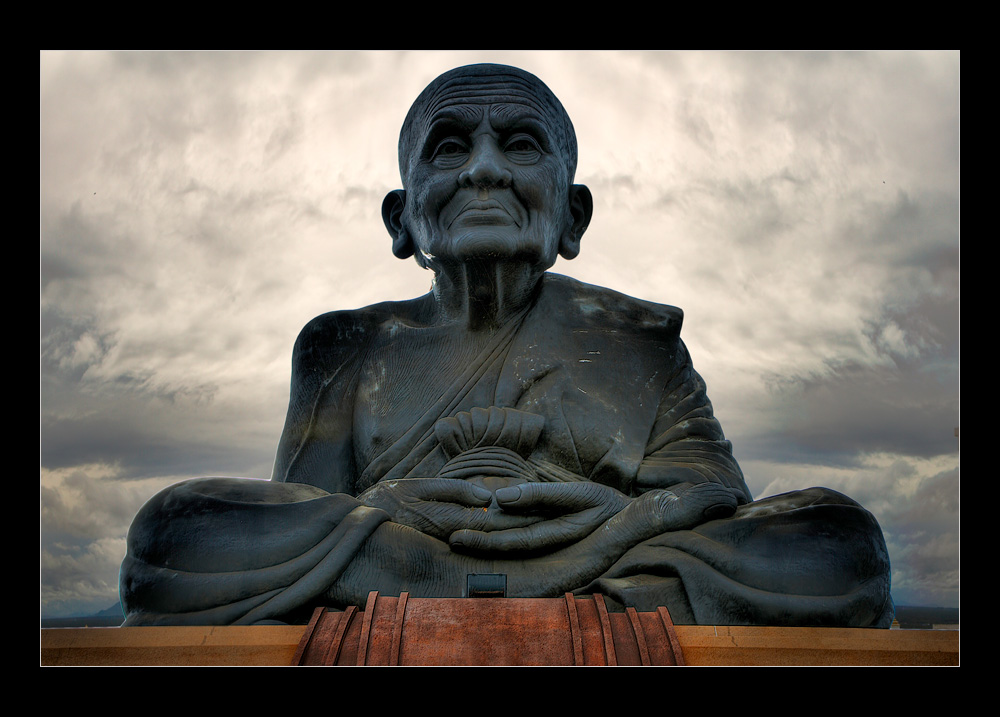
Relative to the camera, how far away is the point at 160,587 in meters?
4.61

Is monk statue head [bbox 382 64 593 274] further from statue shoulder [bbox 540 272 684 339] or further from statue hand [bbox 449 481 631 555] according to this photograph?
statue hand [bbox 449 481 631 555]

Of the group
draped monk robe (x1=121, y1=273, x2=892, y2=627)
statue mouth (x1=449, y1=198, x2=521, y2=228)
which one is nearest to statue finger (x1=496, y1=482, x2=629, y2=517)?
draped monk robe (x1=121, y1=273, x2=892, y2=627)

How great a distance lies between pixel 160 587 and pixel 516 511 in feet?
5.53

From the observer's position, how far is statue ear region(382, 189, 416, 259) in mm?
6199

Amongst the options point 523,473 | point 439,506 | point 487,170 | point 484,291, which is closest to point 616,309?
point 484,291

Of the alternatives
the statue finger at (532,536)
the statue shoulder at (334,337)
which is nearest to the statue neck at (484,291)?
the statue shoulder at (334,337)

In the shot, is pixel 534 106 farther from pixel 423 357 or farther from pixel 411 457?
pixel 411 457

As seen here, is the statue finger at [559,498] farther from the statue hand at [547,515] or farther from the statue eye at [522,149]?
the statue eye at [522,149]

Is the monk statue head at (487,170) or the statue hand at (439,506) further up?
the monk statue head at (487,170)

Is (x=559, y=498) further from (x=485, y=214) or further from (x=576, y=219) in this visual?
(x=576, y=219)

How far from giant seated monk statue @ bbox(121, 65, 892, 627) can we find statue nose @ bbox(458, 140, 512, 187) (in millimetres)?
12

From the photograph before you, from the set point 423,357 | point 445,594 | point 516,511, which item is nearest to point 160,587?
point 445,594

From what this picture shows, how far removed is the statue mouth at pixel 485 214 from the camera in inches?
222

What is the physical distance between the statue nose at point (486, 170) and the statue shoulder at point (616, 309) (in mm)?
851
